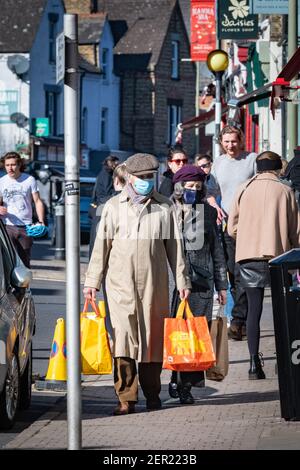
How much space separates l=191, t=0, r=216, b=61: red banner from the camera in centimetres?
3834

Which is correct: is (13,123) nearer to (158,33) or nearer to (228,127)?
(158,33)

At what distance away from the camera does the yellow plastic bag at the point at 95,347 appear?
10227 millimetres

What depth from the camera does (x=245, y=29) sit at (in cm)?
3070

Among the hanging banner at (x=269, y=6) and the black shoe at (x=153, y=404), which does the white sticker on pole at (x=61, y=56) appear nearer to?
the black shoe at (x=153, y=404)

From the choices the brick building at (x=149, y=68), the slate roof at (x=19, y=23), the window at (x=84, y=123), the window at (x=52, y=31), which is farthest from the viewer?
the brick building at (x=149, y=68)

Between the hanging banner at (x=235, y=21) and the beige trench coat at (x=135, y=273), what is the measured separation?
20.4 metres

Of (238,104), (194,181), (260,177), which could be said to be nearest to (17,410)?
(194,181)

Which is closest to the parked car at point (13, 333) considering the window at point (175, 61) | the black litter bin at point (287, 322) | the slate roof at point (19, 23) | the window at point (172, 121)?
the black litter bin at point (287, 322)

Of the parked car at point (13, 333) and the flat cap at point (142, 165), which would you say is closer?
the parked car at point (13, 333)

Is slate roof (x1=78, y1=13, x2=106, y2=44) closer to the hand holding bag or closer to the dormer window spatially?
the dormer window

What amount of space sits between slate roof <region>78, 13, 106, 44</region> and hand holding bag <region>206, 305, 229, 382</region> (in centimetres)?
5721

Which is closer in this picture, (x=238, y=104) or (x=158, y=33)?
(x=238, y=104)

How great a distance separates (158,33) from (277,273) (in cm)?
6261

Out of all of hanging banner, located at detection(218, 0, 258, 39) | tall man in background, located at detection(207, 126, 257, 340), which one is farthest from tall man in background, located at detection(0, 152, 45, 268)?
hanging banner, located at detection(218, 0, 258, 39)
